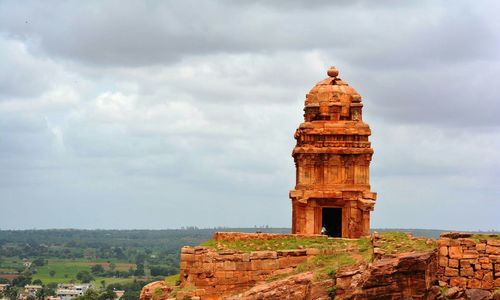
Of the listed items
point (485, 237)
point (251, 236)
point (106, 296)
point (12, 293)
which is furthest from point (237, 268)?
point (12, 293)

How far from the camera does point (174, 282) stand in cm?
4762

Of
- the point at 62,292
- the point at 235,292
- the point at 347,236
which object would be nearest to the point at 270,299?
the point at 235,292

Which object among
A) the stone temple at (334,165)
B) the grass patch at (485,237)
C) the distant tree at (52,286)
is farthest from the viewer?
the distant tree at (52,286)

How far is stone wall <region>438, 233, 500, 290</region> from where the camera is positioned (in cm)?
4047

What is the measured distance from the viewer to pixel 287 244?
150 feet

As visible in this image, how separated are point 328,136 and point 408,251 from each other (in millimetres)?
12656

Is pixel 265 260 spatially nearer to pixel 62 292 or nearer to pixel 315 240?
pixel 315 240

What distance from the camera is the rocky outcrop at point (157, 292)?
46.6 metres

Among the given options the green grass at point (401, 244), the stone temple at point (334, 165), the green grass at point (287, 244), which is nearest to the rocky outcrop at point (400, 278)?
the green grass at point (401, 244)

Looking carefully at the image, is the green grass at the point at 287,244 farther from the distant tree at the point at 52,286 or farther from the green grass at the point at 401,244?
the distant tree at the point at 52,286

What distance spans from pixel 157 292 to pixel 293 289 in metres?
6.58

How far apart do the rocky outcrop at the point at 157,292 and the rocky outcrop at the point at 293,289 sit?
3.96 m

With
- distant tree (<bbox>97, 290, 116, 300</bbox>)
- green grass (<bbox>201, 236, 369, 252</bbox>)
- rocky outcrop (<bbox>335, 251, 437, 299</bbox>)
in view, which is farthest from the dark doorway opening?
distant tree (<bbox>97, 290, 116, 300</bbox>)

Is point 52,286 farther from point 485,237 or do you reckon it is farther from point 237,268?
point 485,237
